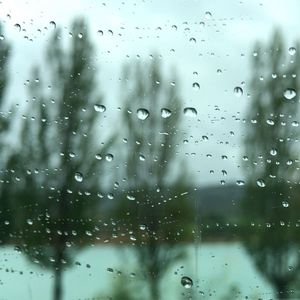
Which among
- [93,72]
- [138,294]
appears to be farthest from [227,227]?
[93,72]

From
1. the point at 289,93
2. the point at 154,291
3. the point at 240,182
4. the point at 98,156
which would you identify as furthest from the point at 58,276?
the point at 289,93

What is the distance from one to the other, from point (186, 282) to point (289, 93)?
0.99 meters

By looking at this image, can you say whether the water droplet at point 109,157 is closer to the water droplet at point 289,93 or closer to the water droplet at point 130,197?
the water droplet at point 130,197

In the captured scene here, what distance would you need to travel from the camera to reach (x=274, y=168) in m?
2.51

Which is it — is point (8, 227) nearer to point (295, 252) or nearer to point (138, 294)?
point (138, 294)

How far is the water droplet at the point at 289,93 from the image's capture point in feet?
8.39

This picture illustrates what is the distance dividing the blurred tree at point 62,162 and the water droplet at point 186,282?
1.43ft

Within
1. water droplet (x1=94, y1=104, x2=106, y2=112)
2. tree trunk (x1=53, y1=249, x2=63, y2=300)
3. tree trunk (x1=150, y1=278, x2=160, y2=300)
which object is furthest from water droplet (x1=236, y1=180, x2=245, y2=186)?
tree trunk (x1=53, y1=249, x2=63, y2=300)

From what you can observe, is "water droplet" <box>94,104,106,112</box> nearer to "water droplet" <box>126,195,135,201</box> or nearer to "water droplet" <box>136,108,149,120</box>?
"water droplet" <box>136,108,149,120</box>

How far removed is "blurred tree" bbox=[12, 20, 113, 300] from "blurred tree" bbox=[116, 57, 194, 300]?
0.45 feet

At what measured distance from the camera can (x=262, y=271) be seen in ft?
8.25

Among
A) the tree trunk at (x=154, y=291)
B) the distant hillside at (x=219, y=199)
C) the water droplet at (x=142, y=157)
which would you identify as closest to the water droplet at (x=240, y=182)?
the distant hillside at (x=219, y=199)

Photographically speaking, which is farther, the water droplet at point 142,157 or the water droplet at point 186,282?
the water droplet at point 142,157

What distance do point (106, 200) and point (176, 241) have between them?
14.4 inches
